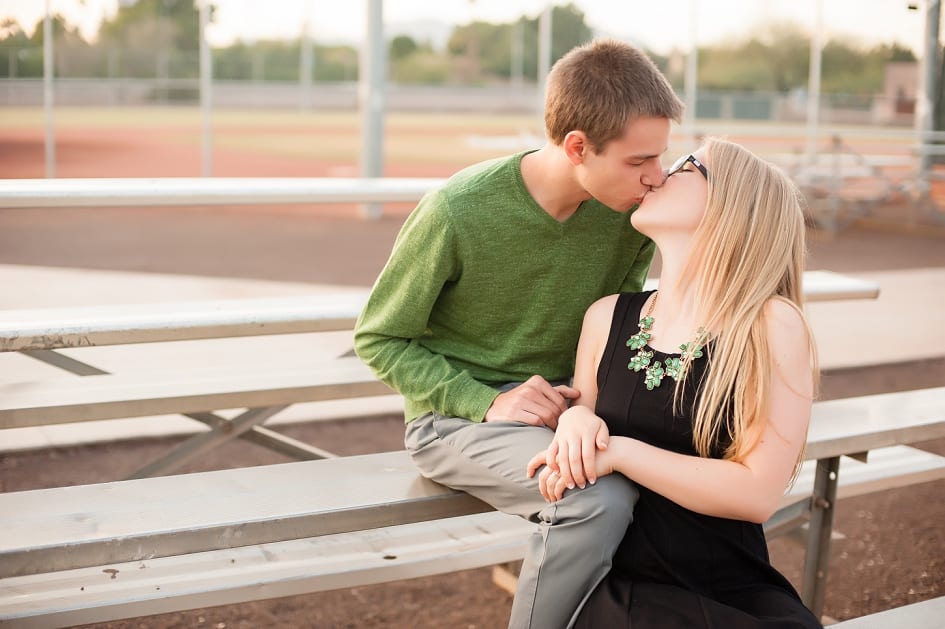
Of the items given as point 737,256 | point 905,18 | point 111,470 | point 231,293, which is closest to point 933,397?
point 737,256

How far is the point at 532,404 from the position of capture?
2064 millimetres

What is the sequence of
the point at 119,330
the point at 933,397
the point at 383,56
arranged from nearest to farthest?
the point at 119,330 < the point at 933,397 < the point at 383,56

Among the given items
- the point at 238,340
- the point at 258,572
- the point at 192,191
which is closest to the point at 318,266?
the point at 238,340

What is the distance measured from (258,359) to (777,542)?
272 cm

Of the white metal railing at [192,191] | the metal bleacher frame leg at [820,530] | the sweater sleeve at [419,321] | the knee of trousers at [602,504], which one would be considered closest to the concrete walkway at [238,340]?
the white metal railing at [192,191]

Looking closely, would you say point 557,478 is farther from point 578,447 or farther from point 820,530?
point 820,530

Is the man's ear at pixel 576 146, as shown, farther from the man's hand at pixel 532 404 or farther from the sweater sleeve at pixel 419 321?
the man's hand at pixel 532 404

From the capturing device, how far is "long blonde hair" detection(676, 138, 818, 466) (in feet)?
6.09

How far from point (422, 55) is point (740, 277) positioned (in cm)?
2826

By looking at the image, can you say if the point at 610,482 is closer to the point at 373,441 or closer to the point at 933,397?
the point at 933,397

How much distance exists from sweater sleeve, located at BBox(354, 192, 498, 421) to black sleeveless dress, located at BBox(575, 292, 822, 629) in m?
0.29

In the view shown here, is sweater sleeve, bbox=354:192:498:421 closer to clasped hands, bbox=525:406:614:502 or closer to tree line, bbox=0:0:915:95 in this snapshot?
clasped hands, bbox=525:406:614:502

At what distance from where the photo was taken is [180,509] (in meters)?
2.06

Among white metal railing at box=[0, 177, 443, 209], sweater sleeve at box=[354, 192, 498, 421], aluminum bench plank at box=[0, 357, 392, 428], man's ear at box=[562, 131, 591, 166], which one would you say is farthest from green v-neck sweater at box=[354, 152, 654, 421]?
white metal railing at box=[0, 177, 443, 209]
